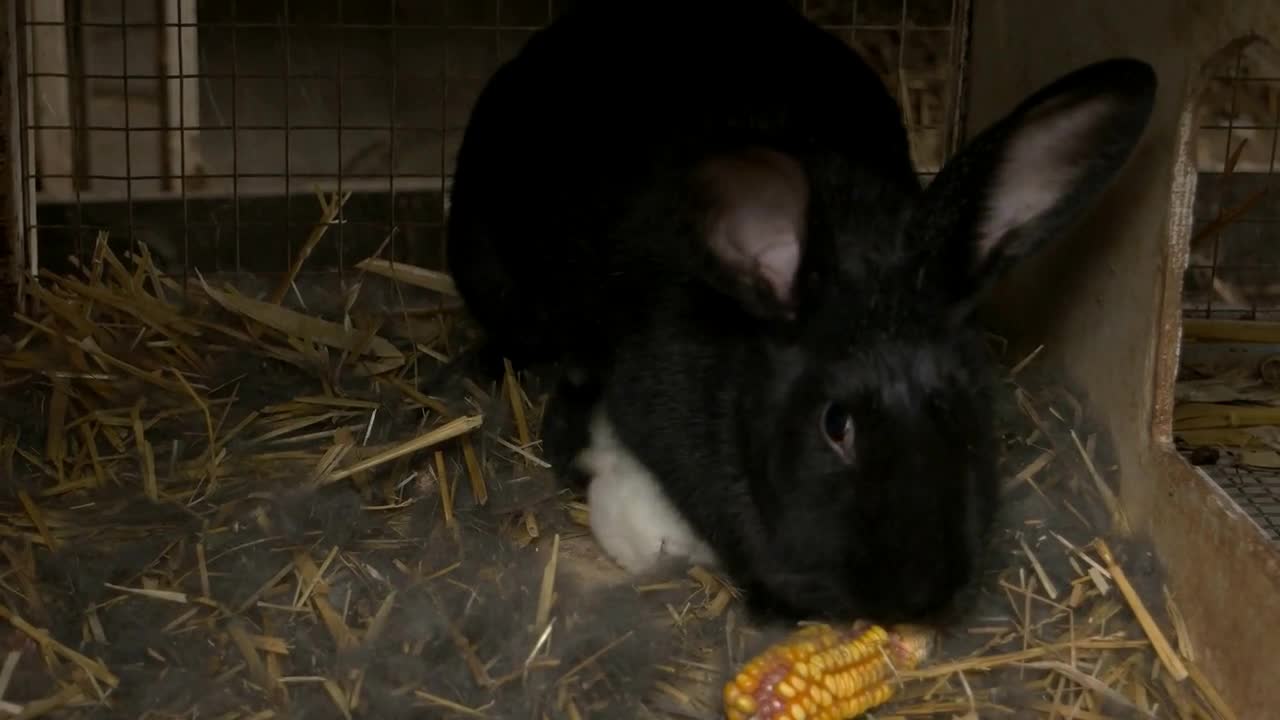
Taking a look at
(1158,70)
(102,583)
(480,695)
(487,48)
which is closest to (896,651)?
(480,695)

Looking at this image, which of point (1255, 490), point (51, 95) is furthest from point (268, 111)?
point (1255, 490)

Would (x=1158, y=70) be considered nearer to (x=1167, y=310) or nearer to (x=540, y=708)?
(x=1167, y=310)

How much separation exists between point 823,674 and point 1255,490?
129 cm

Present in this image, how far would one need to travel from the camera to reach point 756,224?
2.03 m

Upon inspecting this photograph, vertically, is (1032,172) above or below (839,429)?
above

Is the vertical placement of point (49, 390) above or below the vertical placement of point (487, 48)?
below

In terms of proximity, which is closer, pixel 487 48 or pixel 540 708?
pixel 540 708

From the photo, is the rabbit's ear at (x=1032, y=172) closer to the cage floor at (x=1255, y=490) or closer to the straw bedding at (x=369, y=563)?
the straw bedding at (x=369, y=563)

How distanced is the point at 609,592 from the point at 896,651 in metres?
0.47

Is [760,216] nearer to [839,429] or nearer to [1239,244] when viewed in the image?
[839,429]

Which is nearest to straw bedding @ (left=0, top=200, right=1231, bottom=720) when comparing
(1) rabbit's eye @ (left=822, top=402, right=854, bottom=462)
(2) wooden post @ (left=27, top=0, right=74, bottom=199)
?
(1) rabbit's eye @ (left=822, top=402, right=854, bottom=462)

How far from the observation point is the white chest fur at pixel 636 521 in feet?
8.05

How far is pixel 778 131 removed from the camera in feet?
8.22

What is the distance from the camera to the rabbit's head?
1922 millimetres
